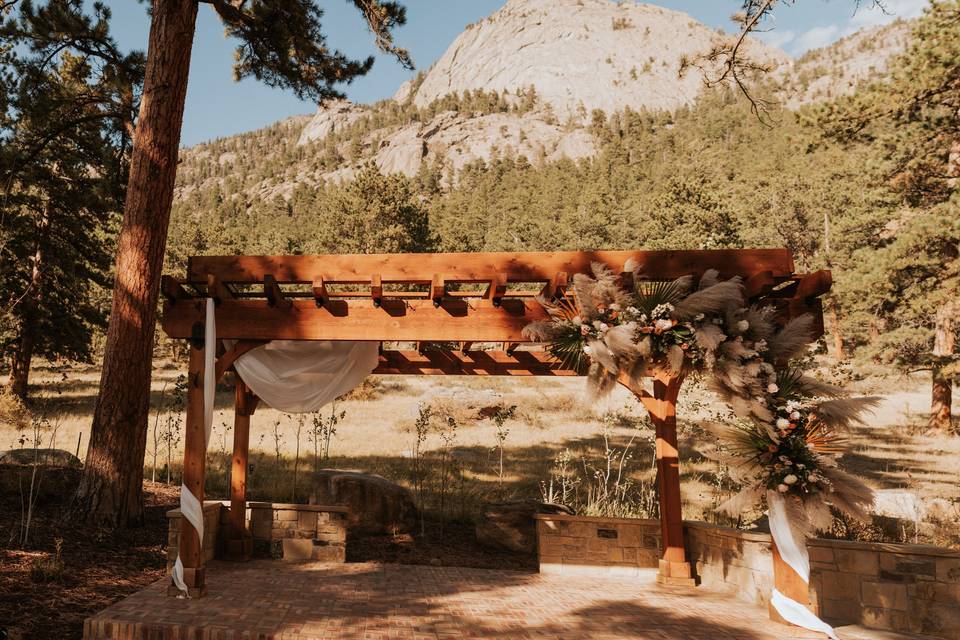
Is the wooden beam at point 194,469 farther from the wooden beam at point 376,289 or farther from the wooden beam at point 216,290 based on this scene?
the wooden beam at point 376,289

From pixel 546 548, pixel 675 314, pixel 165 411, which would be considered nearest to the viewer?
pixel 675 314

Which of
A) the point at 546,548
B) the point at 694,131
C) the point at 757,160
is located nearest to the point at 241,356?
the point at 546,548

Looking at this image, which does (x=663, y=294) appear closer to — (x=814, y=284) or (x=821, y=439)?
(x=814, y=284)

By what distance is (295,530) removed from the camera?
673 centimetres

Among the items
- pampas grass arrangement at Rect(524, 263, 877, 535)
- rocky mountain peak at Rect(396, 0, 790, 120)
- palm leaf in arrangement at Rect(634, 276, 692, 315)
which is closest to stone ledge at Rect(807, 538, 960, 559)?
pampas grass arrangement at Rect(524, 263, 877, 535)

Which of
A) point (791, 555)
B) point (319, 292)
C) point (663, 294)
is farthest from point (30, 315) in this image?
point (791, 555)

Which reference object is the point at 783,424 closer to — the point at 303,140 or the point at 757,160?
the point at 757,160

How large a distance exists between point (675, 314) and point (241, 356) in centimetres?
420

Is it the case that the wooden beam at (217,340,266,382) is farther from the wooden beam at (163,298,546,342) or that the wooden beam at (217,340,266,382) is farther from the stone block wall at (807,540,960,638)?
the stone block wall at (807,540,960,638)

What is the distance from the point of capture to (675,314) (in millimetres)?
4840

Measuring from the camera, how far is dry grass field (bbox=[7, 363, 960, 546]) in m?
9.66

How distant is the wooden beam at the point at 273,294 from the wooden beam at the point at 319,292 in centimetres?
29

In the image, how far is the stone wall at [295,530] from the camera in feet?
22.0

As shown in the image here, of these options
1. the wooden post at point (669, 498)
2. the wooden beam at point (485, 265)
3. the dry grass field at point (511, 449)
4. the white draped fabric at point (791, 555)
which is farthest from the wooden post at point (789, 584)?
the wooden beam at point (485, 265)
